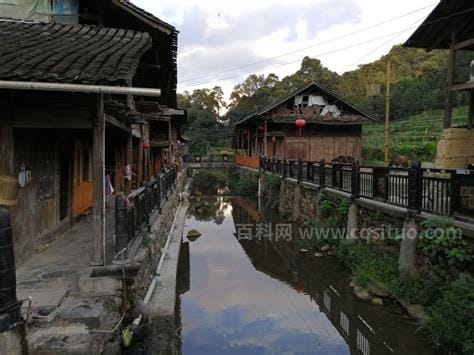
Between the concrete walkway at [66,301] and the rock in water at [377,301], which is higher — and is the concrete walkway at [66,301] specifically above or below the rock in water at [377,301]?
above

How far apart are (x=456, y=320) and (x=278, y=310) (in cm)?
369

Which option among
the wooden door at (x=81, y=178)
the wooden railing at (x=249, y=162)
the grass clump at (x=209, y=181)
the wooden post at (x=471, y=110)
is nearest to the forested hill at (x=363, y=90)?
the wooden railing at (x=249, y=162)

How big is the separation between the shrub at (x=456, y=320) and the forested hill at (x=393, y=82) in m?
41.8

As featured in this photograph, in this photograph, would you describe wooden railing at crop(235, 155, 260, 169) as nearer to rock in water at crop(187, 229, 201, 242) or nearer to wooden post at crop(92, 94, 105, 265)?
rock in water at crop(187, 229, 201, 242)

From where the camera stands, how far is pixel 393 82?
56.1 meters

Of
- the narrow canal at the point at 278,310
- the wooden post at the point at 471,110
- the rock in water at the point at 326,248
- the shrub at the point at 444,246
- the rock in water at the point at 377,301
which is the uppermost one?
the wooden post at the point at 471,110

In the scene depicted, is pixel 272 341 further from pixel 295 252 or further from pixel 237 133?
pixel 237 133

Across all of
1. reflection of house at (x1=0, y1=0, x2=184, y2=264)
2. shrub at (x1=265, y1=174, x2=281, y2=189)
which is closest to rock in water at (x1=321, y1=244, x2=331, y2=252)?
reflection of house at (x1=0, y1=0, x2=184, y2=264)

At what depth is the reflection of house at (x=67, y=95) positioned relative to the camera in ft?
15.9

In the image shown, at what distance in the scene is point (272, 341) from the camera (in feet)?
22.2

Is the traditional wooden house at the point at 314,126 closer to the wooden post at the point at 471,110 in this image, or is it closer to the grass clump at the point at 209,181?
the grass clump at the point at 209,181

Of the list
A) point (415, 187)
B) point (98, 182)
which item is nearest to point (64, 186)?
point (98, 182)

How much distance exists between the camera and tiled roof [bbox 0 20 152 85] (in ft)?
15.5

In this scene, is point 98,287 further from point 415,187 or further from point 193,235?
point 193,235
